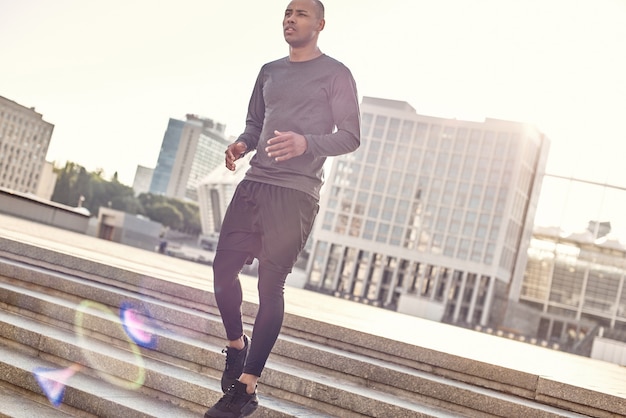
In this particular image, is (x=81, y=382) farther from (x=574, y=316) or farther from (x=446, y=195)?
(x=446, y=195)

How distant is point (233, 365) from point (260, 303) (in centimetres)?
29

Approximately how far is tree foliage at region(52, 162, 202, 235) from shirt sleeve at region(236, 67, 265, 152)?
312 feet

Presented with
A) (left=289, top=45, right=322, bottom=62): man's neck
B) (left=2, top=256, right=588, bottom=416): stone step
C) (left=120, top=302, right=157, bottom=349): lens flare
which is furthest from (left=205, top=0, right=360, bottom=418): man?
(left=120, top=302, right=157, bottom=349): lens flare

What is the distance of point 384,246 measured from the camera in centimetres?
9694

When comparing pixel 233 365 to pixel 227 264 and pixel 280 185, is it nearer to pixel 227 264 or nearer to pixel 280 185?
pixel 227 264

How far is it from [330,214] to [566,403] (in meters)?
96.3

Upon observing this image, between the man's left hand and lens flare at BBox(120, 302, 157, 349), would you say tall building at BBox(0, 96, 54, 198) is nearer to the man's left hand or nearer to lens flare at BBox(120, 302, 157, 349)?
lens flare at BBox(120, 302, 157, 349)

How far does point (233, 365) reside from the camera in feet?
10.1

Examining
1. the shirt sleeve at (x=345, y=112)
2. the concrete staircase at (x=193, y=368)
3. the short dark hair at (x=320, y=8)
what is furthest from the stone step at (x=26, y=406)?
the short dark hair at (x=320, y=8)

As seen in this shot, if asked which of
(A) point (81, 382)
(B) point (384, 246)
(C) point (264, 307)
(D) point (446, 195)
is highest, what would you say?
(D) point (446, 195)

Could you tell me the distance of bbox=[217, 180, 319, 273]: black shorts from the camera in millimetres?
3031


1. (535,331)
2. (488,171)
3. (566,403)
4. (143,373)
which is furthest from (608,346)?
(488,171)

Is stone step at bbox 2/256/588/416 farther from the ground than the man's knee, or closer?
closer

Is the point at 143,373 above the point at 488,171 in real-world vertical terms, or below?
below
